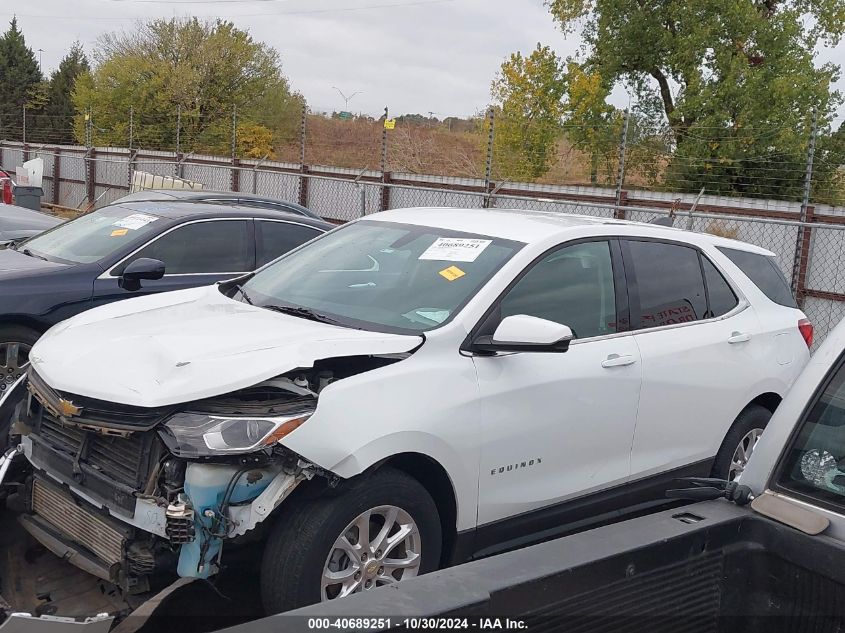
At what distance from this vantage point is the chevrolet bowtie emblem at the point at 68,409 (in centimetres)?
352

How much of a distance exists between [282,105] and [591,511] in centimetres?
4574

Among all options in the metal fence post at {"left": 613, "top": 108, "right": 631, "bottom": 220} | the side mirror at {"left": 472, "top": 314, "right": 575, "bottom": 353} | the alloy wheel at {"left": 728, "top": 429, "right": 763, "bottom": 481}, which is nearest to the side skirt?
the alloy wheel at {"left": 728, "top": 429, "right": 763, "bottom": 481}

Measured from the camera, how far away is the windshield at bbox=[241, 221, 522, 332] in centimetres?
417

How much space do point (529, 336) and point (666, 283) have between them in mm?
1516

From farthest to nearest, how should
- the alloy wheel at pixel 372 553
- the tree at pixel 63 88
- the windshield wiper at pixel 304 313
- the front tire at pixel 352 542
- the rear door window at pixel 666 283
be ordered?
the tree at pixel 63 88 < the rear door window at pixel 666 283 < the windshield wiper at pixel 304 313 < the alloy wheel at pixel 372 553 < the front tire at pixel 352 542

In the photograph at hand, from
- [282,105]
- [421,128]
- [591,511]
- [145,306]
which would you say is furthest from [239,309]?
[282,105]

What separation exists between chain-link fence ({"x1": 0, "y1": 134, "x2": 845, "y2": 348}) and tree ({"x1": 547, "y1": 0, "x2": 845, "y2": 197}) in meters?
8.65

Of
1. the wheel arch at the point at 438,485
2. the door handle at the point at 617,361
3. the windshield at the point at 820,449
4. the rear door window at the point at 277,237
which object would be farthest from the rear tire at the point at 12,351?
the windshield at the point at 820,449

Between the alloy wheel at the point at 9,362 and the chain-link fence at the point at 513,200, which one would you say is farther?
the chain-link fence at the point at 513,200

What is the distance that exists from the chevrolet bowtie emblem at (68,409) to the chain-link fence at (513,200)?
164 inches

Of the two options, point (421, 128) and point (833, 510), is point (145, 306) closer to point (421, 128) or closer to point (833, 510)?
point (833, 510)

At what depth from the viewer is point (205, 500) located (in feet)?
10.8

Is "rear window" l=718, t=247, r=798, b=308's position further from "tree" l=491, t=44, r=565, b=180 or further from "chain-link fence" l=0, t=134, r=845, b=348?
"tree" l=491, t=44, r=565, b=180

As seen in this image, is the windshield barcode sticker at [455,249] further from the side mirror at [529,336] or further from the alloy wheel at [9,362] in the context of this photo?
the alloy wheel at [9,362]
